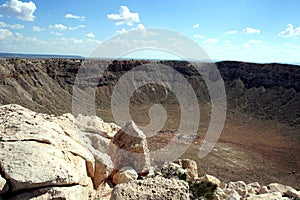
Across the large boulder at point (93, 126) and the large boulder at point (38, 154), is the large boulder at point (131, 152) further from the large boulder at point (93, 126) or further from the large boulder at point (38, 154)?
the large boulder at point (38, 154)

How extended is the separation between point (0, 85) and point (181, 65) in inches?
1905

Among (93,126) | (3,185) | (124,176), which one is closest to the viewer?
(3,185)

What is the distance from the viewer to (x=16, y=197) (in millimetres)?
6934

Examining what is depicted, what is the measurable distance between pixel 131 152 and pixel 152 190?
495cm

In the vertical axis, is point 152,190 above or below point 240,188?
above

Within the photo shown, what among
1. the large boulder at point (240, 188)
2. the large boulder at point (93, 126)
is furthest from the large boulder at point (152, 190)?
the large boulder at point (240, 188)

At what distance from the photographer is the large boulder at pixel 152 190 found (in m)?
6.99

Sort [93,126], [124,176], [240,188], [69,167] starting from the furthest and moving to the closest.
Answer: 1. [240,188]
2. [93,126]
3. [124,176]
4. [69,167]

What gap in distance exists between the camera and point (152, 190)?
7164mm

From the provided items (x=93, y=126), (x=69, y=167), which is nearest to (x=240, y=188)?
(x=93, y=126)

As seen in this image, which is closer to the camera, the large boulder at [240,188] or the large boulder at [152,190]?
the large boulder at [152,190]

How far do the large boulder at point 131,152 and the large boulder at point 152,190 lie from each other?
4.58 meters

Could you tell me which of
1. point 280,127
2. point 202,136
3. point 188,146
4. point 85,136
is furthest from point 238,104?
point 85,136

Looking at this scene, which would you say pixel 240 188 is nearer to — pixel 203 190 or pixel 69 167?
pixel 203 190
